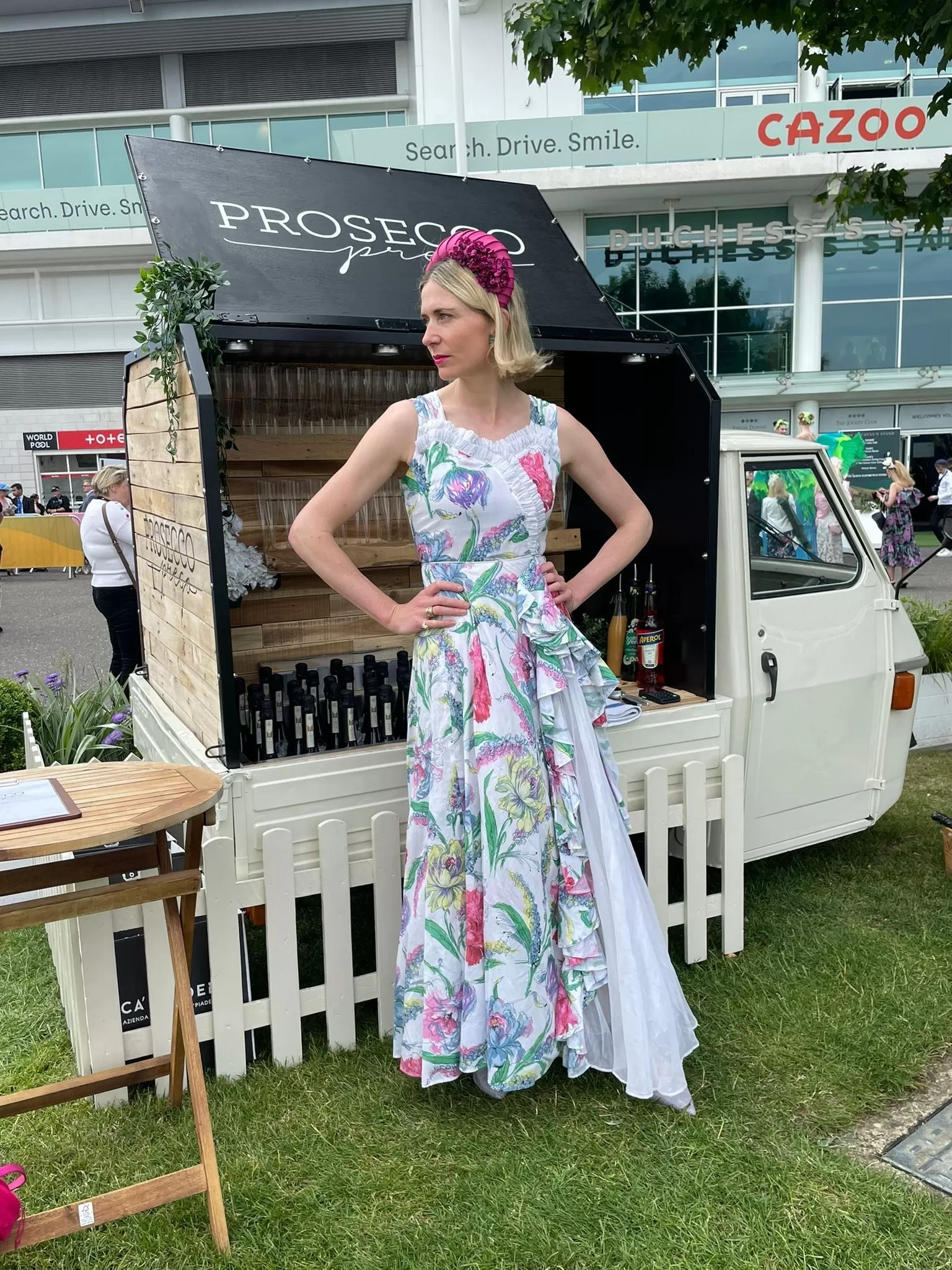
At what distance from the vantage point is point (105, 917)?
2639 millimetres

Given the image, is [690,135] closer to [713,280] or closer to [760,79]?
[760,79]

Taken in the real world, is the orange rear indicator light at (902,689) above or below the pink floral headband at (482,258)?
below

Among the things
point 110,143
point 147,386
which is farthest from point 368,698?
point 110,143

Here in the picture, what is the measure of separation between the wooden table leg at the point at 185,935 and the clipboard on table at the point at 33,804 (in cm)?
33

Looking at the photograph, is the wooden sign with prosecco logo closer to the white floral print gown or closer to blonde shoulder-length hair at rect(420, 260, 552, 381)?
the white floral print gown

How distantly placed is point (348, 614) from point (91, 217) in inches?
981

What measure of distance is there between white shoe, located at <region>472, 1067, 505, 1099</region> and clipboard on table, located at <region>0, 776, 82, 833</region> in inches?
54.5

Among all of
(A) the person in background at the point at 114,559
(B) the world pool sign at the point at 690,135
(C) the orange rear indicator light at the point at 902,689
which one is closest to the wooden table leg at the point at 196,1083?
(C) the orange rear indicator light at the point at 902,689

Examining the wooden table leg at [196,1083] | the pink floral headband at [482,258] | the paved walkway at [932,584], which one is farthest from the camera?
the paved walkway at [932,584]

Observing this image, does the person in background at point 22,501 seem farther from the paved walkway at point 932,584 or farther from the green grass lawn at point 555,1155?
the green grass lawn at point 555,1155

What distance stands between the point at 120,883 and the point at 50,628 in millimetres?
11691

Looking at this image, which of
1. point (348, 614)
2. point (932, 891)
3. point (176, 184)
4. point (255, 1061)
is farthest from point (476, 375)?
point (932, 891)

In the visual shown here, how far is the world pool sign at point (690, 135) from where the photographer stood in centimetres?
2091

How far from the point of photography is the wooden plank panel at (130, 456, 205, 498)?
2943mm
